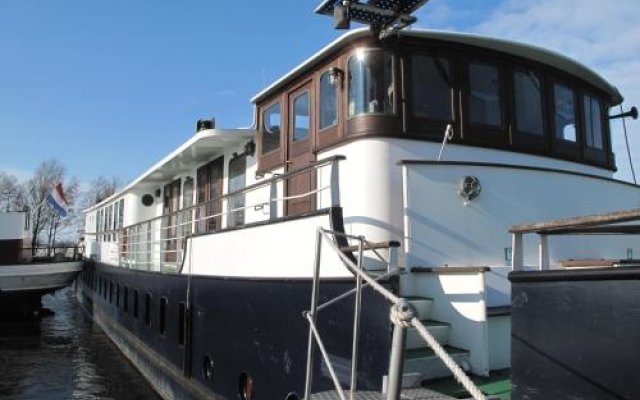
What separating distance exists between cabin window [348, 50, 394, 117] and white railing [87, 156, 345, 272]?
787mm

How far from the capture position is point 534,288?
3318 millimetres

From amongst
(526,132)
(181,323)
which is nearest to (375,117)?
(526,132)

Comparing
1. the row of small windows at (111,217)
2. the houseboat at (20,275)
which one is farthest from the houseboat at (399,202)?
the houseboat at (20,275)

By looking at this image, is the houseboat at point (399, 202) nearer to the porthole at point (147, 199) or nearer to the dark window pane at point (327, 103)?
the dark window pane at point (327, 103)

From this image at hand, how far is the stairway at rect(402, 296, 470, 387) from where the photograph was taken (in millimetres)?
4856

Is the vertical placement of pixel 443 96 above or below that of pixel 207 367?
above

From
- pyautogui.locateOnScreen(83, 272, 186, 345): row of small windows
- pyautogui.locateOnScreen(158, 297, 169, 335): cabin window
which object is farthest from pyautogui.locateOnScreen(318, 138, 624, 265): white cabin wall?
pyautogui.locateOnScreen(158, 297, 169, 335): cabin window

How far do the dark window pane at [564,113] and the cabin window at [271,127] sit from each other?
3.73 meters

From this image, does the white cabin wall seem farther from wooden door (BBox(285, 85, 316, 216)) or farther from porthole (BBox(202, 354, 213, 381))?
porthole (BBox(202, 354, 213, 381))

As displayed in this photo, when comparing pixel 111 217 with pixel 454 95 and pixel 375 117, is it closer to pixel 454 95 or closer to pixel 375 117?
pixel 375 117

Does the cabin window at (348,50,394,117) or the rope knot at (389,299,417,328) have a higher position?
the cabin window at (348,50,394,117)

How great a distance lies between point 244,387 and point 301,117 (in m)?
3.53

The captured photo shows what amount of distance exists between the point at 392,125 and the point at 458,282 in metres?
1.92

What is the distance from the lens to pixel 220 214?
24.3ft
